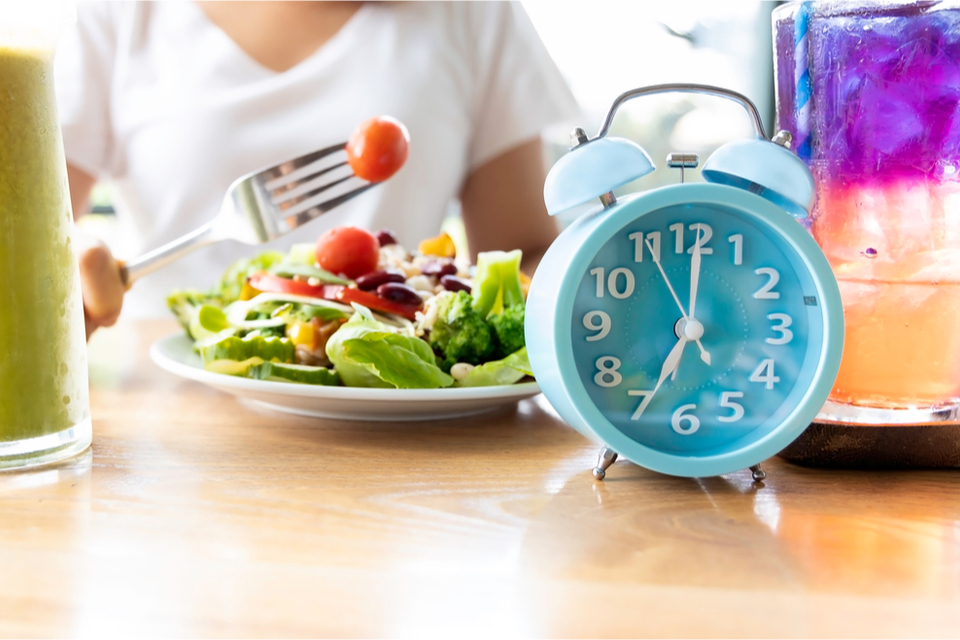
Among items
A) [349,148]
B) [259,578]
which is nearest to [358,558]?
[259,578]

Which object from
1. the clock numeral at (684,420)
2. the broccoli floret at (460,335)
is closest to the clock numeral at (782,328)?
the clock numeral at (684,420)

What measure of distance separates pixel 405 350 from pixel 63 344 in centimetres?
41

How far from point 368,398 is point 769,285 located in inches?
19.1

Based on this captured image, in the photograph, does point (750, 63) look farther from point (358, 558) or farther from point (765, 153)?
point (358, 558)

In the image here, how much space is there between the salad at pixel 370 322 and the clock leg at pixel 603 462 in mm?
250

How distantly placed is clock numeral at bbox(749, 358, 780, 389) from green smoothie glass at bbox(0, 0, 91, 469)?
76cm

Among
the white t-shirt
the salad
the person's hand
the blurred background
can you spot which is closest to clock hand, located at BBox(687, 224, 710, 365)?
the salad

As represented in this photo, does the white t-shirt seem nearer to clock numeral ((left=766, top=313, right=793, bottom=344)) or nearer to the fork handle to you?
the fork handle

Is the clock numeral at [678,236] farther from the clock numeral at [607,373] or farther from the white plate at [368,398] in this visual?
the white plate at [368,398]

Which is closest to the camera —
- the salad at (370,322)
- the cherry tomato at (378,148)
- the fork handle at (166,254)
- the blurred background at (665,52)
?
the salad at (370,322)

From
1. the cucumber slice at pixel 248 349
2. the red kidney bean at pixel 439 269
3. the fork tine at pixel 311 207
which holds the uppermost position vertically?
the fork tine at pixel 311 207

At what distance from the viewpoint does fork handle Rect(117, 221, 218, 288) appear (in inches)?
50.5

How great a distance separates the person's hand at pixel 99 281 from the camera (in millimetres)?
1278

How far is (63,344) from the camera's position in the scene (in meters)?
0.85
